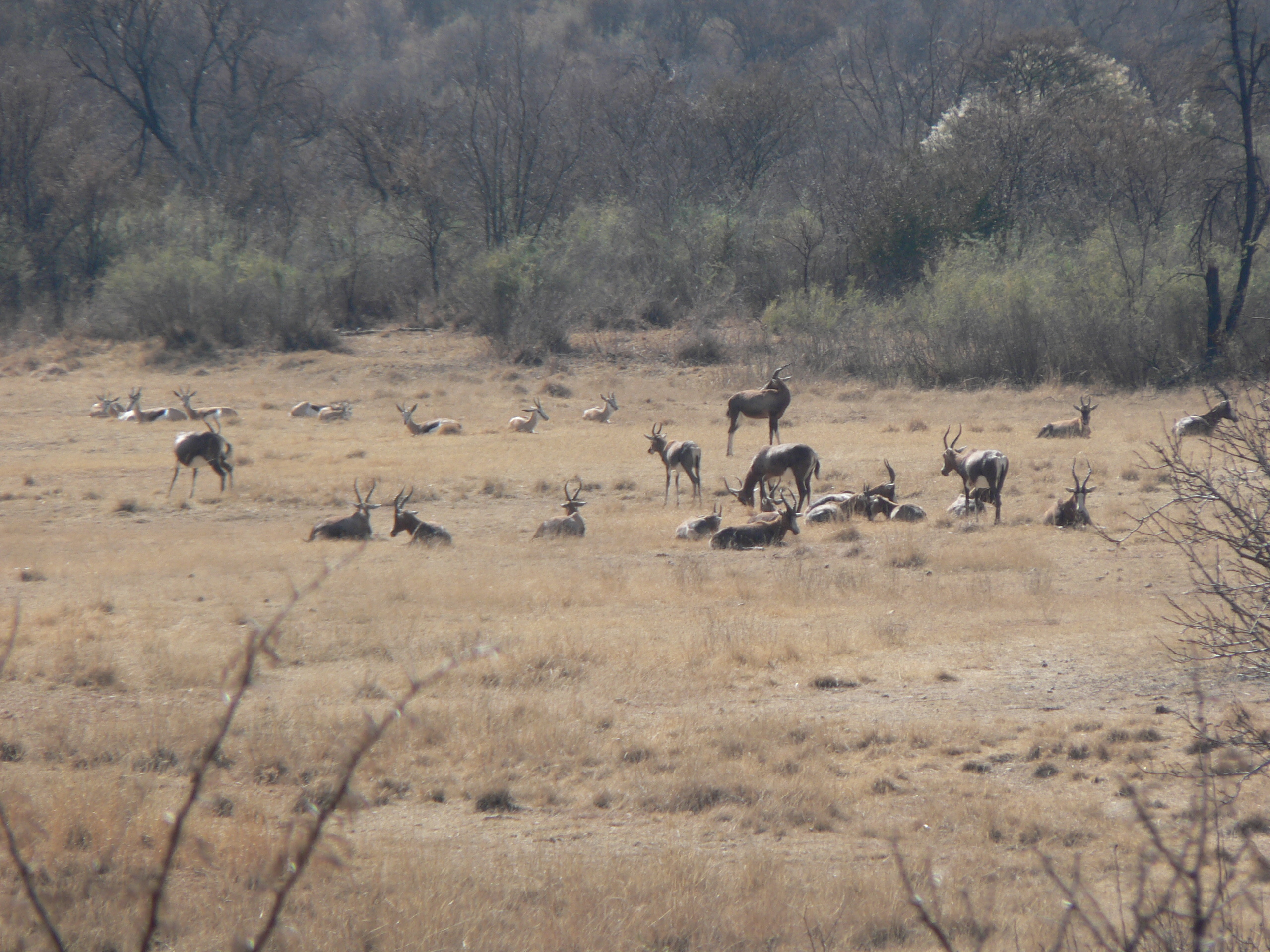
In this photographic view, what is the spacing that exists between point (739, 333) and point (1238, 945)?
1387 inches

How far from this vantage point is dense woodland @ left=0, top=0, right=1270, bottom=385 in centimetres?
3222

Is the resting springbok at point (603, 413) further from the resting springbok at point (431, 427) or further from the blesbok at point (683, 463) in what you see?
the blesbok at point (683, 463)

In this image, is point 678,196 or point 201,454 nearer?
point 201,454

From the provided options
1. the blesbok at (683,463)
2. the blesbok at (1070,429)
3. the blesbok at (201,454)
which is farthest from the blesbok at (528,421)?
the blesbok at (1070,429)

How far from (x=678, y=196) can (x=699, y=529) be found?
38.6 meters

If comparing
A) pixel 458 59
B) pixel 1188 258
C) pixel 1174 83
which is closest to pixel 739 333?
pixel 1188 258

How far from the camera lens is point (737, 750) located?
24.0 ft

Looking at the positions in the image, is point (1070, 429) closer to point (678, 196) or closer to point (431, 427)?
point (431, 427)

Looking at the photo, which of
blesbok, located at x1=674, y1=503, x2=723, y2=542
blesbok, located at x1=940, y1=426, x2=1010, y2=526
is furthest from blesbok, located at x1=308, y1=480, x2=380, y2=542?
blesbok, located at x1=940, y1=426, x2=1010, y2=526

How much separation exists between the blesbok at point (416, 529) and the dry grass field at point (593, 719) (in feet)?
1.20

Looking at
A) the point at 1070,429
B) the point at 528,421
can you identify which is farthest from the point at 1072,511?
the point at 528,421

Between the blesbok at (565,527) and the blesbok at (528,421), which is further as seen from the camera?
the blesbok at (528,421)

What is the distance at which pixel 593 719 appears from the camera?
798cm

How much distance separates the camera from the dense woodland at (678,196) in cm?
3222
